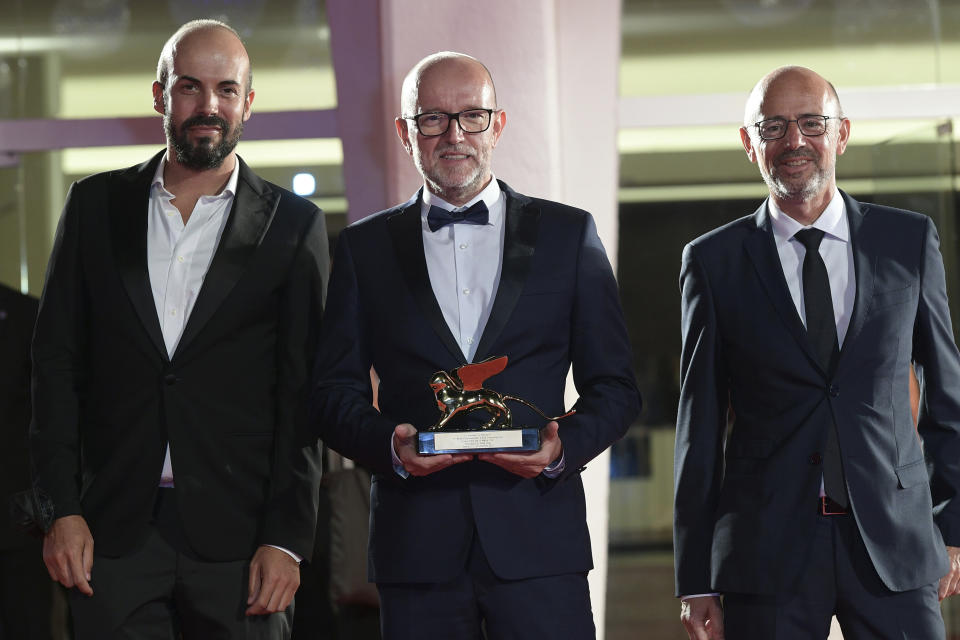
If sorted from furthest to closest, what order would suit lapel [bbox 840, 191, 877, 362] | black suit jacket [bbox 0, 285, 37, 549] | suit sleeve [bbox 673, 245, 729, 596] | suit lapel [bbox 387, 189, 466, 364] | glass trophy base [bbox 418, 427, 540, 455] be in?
1. black suit jacket [bbox 0, 285, 37, 549]
2. suit sleeve [bbox 673, 245, 729, 596]
3. suit lapel [bbox 840, 191, 877, 362]
4. suit lapel [bbox 387, 189, 466, 364]
5. glass trophy base [bbox 418, 427, 540, 455]

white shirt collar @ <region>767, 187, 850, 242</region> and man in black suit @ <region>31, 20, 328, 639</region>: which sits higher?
white shirt collar @ <region>767, 187, 850, 242</region>

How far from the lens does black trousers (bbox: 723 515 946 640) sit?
2.57m

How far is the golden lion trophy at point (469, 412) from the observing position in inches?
92.6

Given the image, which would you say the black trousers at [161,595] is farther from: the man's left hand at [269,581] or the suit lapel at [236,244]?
the suit lapel at [236,244]

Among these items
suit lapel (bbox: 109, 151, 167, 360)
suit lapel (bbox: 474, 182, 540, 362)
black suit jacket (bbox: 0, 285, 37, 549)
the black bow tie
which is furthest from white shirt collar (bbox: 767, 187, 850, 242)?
black suit jacket (bbox: 0, 285, 37, 549)

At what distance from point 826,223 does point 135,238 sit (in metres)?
1.71

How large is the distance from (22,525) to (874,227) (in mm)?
2224

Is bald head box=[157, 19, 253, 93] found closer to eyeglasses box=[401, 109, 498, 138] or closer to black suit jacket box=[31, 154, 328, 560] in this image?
black suit jacket box=[31, 154, 328, 560]

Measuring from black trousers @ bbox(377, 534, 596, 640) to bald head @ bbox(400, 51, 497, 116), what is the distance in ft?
3.49

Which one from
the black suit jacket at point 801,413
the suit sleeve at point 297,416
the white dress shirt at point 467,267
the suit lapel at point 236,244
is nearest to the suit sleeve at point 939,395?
the black suit jacket at point 801,413

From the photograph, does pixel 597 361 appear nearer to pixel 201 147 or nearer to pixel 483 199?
pixel 483 199

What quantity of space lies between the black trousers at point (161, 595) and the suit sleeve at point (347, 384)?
41 cm

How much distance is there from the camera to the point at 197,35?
2867 mm

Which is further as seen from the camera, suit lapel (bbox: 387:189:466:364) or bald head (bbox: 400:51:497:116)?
bald head (bbox: 400:51:497:116)
